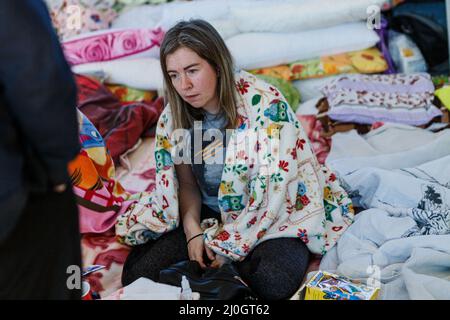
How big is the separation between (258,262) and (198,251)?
0.18 metres

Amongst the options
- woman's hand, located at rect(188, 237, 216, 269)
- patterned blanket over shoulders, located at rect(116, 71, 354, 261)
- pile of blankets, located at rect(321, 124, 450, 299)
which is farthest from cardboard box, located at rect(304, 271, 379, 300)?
woman's hand, located at rect(188, 237, 216, 269)

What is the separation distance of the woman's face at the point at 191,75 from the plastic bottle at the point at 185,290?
0.50m

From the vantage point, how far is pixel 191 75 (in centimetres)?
146

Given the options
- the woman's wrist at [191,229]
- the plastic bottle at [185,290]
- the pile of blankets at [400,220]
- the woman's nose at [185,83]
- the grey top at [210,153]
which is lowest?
the pile of blankets at [400,220]

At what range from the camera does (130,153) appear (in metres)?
2.35

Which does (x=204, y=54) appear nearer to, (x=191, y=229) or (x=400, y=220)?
(x=191, y=229)

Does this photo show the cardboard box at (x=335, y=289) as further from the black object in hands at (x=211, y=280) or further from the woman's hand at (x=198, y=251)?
the woman's hand at (x=198, y=251)

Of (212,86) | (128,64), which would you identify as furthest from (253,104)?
(128,64)

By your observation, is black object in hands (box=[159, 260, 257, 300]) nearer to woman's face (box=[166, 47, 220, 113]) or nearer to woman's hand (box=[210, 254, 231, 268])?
woman's hand (box=[210, 254, 231, 268])

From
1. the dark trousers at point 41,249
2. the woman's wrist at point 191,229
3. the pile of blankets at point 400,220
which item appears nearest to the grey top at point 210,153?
the woman's wrist at point 191,229

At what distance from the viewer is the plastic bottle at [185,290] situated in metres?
1.20

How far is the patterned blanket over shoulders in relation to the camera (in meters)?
1.46

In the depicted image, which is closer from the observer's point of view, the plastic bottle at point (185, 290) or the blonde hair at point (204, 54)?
the plastic bottle at point (185, 290)
